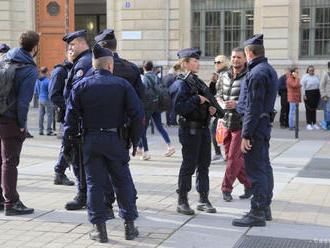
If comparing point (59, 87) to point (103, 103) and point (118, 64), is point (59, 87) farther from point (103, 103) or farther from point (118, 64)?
point (103, 103)

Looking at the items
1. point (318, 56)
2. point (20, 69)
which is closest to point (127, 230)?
point (20, 69)

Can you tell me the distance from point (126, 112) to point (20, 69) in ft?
5.34

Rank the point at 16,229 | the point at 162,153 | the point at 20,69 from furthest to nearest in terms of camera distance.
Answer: the point at 162,153 → the point at 20,69 → the point at 16,229

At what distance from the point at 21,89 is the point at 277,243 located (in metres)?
3.19

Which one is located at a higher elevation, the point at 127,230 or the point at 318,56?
the point at 318,56

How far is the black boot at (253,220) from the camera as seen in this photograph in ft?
19.0

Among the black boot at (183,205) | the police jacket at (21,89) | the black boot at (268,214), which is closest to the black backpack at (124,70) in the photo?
the police jacket at (21,89)

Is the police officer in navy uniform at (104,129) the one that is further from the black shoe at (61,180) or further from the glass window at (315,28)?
the glass window at (315,28)

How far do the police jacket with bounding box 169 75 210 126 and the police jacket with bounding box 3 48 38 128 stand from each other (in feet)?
5.21

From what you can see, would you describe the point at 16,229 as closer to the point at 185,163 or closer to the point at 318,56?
the point at 185,163

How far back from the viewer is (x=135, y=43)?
20.3 metres

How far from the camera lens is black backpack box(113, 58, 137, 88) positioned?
20.6 feet

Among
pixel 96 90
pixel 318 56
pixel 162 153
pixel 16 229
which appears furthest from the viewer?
pixel 318 56

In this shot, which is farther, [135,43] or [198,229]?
[135,43]
